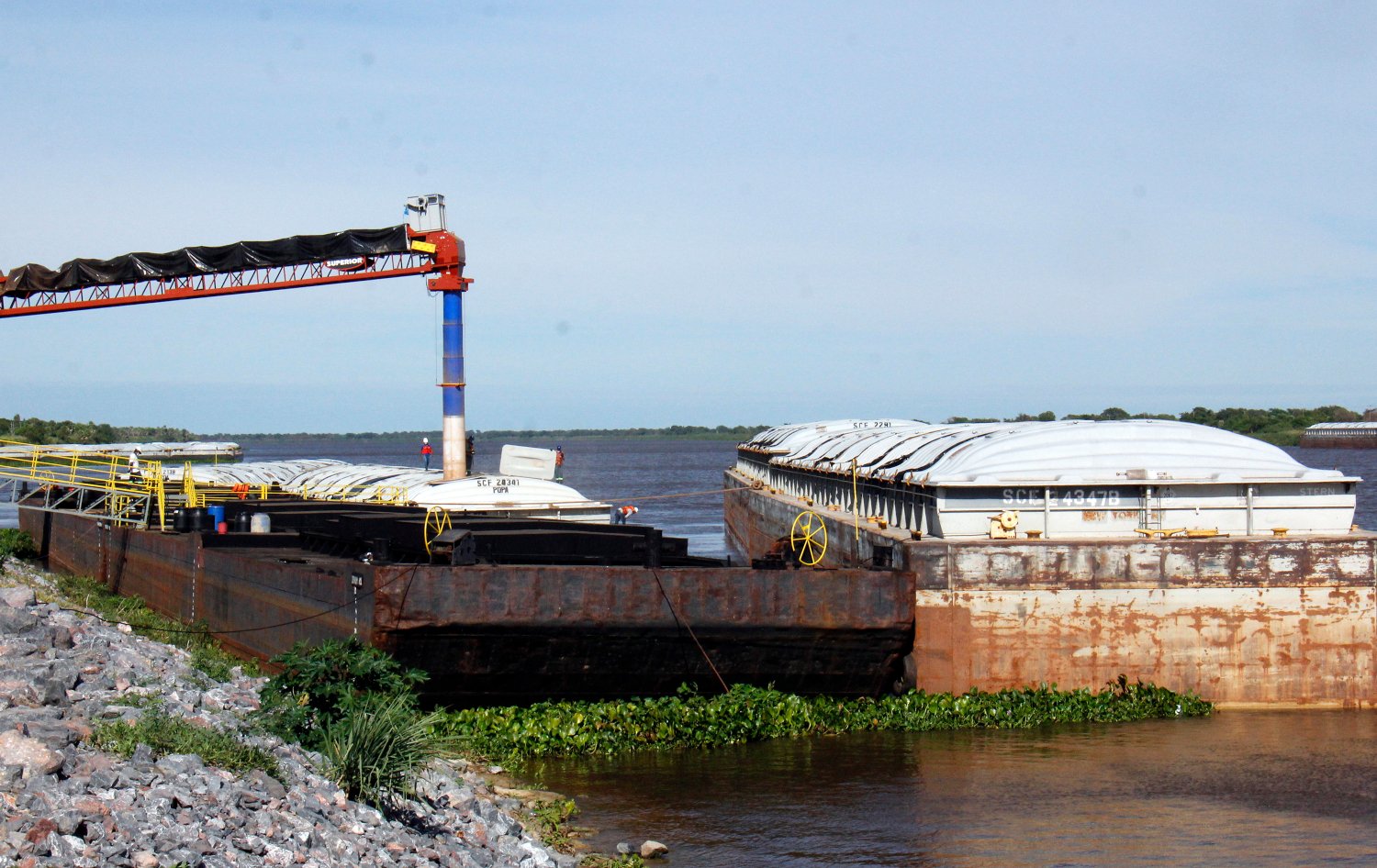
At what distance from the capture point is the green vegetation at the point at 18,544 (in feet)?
136

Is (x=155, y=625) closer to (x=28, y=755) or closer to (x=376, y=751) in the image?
(x=376, y=751)

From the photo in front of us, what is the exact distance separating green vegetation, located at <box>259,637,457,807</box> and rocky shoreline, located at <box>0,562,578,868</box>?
0.26 meters


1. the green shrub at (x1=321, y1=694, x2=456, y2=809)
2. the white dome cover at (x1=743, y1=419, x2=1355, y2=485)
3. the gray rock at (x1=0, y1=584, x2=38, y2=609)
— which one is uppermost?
the white dome cover at (x1=743, y1=419, x2=1355, y2=485)

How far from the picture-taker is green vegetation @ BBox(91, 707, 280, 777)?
37.7 ft

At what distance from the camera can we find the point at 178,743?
11594 mm

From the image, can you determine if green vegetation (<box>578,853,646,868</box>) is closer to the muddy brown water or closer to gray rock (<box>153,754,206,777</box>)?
the muddy brown water

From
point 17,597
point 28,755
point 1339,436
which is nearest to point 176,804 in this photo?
point 28,755

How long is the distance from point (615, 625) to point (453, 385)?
2058cm

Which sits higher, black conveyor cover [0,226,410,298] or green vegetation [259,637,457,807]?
black conveyor cover [0,226,410,298]

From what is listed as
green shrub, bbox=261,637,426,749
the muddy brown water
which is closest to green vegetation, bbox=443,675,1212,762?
the muddy brown water

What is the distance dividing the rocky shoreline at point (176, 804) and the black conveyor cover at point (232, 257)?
976 inches

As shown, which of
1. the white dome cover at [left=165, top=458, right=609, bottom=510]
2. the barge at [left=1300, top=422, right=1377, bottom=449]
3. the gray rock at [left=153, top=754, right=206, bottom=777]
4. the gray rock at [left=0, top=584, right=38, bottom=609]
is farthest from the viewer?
the barge at [left=1300, top=422, right=1377, bottom=449]

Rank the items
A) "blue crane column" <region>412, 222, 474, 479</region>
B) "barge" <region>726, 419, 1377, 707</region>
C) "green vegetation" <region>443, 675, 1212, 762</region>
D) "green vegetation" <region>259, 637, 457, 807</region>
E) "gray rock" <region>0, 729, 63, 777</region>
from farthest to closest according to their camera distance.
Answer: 1. "blue crane column" <region>412, 222, 474, 479</region>
2. "barge" <region>726, 419, 1377, 707</region>
3. "green vegetation" <region>443, 675, 1212, 762</region>
4. "green vegetation" <region>259, 637, 457, 807</region>
5. "gray rock" <region>0, 729, 63, 777</region>

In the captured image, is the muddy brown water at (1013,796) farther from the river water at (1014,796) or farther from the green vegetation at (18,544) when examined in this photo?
the green vegetation at (18,544)
